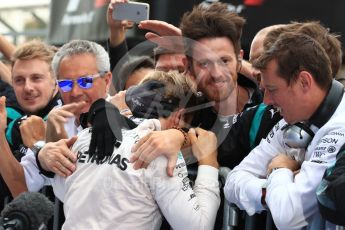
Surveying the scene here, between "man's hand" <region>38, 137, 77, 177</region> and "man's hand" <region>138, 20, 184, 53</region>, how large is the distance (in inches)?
41.4

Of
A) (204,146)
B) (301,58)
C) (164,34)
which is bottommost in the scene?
(204,146)

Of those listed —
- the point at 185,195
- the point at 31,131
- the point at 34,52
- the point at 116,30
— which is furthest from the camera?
the point at 34,52

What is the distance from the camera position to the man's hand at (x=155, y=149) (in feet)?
11.0

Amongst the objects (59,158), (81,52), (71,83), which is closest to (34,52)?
(81,52)

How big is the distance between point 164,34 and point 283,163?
157 cm

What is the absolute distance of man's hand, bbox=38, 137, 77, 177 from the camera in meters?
3.63

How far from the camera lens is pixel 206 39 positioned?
4.32 m

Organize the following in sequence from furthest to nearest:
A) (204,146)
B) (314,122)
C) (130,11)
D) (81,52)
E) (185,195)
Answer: (130,11)
(81,52)
(204,146)
(185,195)
(314,122)

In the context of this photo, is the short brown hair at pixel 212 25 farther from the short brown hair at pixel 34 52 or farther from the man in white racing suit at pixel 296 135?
the short brown hair at pixel 34 52

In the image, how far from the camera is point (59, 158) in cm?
367

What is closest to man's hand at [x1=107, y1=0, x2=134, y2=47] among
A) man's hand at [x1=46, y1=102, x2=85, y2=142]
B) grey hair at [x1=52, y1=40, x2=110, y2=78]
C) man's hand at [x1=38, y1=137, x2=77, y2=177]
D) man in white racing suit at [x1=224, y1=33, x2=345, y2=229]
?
grey hair at [x1=52, y1=40, x2=110, y2=78]

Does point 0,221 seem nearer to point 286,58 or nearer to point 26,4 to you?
point 286,58

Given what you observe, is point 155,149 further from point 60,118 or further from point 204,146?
point 60,118

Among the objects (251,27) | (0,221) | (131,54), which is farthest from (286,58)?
(251,27)
